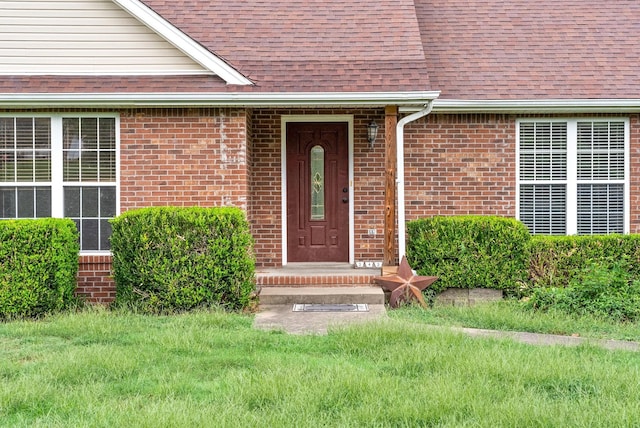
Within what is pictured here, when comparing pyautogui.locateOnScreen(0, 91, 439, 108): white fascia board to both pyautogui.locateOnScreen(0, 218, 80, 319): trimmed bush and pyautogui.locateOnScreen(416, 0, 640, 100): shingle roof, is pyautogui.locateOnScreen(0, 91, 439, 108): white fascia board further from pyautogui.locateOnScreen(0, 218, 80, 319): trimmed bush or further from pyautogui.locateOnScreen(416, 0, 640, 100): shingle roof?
pyautogui.locateOnScreen(0, 218, 80, 319): trimmed bush

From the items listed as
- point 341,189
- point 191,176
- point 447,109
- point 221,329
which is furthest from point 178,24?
point 221,329

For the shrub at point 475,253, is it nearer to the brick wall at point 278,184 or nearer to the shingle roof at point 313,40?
the brick wall at point 278,184

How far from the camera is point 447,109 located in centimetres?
1067

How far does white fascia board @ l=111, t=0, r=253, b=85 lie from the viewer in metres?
9.50

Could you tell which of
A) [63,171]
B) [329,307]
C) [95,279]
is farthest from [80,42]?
[329,307]

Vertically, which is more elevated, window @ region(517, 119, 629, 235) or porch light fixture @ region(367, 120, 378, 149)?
porch light fixture @ region(367, 120, 378, 149)

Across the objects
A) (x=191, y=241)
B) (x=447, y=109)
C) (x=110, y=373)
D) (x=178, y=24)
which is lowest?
(x=110, y=373)

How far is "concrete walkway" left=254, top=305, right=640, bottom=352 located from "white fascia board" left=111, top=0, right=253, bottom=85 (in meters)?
3.21

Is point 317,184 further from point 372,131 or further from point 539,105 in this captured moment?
point 539,105

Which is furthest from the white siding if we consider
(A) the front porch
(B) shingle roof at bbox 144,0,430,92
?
(A) the front porch

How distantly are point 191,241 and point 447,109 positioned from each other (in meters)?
4.53

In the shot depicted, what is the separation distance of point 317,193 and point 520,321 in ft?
14.9

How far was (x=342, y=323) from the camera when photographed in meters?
7.60

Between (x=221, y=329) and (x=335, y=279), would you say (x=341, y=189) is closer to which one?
(x=335, y=279)
